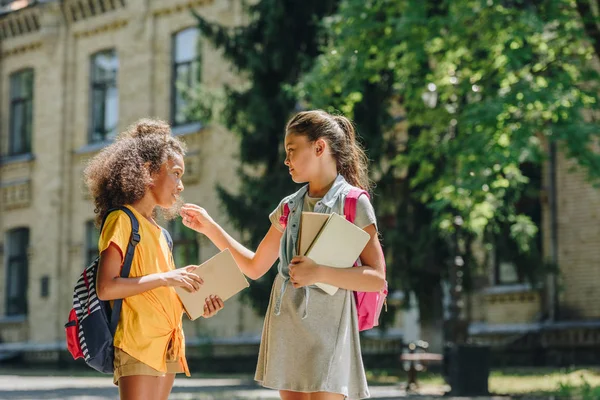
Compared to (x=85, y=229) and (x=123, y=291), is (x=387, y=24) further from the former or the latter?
(x=85, y=229)

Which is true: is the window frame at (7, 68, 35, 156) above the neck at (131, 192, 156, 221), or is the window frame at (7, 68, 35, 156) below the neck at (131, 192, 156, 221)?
above

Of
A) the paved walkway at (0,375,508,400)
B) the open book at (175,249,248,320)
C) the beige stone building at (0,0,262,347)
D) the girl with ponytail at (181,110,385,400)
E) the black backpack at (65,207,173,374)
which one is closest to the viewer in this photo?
the girl with ponytail at (181,110,385,400)

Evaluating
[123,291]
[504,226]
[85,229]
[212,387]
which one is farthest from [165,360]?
[85,229]

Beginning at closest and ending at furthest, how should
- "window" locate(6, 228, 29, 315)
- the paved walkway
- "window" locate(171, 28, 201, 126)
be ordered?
the paved walkway → "window" locate(171, 28, 201, 126) → "window" locate(6, 228, 29, 315)

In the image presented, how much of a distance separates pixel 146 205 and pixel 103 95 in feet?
86.9

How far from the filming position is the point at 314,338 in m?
4.38

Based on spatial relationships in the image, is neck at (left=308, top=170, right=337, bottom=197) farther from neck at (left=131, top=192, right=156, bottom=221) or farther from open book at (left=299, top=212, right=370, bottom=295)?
neck at (left=131, top=192, right=156, bottom=221)

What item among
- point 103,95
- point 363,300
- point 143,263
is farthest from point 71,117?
point 363,300

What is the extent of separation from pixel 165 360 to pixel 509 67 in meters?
10.2

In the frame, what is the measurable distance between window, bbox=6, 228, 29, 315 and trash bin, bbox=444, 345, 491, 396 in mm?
19973

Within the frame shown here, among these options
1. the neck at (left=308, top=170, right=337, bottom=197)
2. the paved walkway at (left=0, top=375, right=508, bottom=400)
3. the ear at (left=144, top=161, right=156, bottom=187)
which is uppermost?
the ear at (left=144, top=161, right=156, bottom=187)

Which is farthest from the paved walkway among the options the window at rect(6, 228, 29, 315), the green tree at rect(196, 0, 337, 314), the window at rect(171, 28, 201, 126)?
the window at rect(6, 228, 29, 315)

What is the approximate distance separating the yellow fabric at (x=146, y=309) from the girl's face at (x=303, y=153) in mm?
693

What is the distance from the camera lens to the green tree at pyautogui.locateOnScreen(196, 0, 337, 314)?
20.1 m
